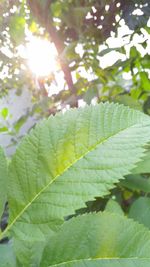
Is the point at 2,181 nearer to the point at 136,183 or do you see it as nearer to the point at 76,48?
the point at 136,183

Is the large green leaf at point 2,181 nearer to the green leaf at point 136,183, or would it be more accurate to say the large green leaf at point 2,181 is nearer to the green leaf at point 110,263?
the green leaf at point 110,263

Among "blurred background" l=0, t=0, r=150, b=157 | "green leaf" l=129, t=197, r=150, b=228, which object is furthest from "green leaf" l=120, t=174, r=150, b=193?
"blurred background" l=0, t=0, r=150, b=157

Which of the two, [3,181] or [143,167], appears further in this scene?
[143,167]

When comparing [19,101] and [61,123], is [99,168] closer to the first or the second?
[61,123]

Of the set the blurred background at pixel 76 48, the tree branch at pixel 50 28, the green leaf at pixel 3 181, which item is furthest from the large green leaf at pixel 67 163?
the tree branch at pixel 50 28

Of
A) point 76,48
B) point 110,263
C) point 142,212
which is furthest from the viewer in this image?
point 76,48

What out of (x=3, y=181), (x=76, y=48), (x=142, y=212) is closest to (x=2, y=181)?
(x=3, y=181)
